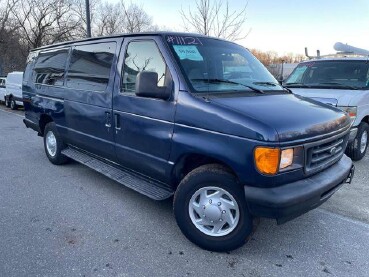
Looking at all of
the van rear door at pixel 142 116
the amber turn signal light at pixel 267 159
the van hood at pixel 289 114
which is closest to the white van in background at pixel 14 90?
the van rear door at pixel 142 116

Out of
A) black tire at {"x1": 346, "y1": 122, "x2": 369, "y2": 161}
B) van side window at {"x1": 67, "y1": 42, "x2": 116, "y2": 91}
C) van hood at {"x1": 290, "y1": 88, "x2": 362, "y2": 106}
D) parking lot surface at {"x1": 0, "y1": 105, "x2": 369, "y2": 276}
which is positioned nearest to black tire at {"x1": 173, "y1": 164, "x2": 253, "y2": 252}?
parking lot surface at {"x1": 0, "y1": 105, "x2": 369, "y2": 276}

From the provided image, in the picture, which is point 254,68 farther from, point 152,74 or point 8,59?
point 8,59

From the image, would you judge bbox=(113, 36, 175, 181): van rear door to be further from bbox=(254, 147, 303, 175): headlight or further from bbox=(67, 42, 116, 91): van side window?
bbox=(254, 147, 303, 175): headlight

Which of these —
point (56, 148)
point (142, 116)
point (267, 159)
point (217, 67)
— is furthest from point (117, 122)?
point (56, 148)

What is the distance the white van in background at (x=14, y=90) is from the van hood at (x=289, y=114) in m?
14.1

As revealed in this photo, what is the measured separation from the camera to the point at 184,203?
3086mm

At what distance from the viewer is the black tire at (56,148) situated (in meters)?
5.38

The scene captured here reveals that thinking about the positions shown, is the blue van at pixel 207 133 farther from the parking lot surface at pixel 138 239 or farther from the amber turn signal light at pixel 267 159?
the parking lot surface at pixel 138 239

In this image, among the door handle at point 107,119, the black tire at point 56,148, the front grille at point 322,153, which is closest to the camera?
the front grille at point 322,153

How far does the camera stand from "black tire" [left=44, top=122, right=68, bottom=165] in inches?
212

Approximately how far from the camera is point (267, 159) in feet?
8.25

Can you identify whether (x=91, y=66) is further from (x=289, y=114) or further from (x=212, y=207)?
(x=289, y=114)

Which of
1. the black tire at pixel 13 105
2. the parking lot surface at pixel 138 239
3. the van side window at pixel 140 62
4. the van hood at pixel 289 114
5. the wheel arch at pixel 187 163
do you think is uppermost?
the van side window at pixel 140 62

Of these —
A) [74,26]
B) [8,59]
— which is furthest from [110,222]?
[8,59]
